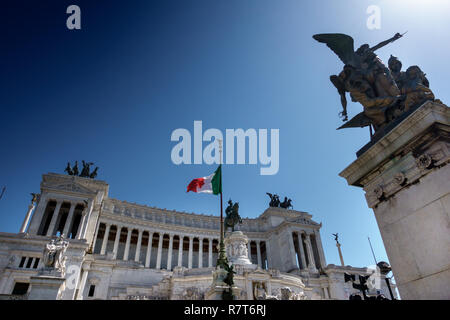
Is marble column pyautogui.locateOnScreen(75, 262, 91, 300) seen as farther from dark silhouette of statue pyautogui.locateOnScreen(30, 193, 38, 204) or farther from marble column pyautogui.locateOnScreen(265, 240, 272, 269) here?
marble column pyautogui.locateOnScreen(265, 240, 272, 269)

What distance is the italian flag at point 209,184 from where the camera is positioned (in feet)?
65.4

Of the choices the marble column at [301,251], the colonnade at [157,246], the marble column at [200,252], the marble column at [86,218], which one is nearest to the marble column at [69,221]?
the marble column at [86,218]

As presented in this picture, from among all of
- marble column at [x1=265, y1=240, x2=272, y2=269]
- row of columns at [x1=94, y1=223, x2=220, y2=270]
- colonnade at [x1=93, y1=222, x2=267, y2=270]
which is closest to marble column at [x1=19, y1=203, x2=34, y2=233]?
colonnade at [x1=93, y1=222, x2=267, y2=270]

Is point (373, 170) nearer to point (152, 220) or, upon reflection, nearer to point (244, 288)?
point (244, 288)

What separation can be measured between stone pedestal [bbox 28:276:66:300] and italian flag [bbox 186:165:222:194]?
1008 cm

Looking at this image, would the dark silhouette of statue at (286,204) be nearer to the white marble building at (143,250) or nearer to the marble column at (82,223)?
the white marble building at (143,250)

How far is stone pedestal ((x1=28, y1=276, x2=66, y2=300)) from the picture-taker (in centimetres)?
1650

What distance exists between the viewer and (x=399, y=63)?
6.89 meters

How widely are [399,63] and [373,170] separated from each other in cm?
298

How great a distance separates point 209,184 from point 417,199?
16500 mm

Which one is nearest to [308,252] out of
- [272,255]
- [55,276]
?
[272,255]

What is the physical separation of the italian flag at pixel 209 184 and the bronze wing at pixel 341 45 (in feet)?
44.4

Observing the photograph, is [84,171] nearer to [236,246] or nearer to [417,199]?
[236,246]

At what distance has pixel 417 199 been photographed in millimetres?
4883
